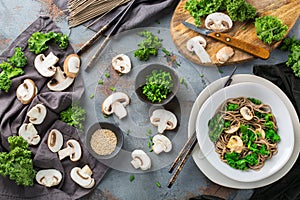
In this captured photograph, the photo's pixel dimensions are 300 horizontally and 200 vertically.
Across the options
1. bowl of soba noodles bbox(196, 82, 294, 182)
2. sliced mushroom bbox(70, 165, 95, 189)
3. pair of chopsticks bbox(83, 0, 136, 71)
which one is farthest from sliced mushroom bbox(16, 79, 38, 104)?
bowl of soba noodles bbox(196, 82, 294, 182)

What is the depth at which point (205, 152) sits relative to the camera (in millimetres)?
4297

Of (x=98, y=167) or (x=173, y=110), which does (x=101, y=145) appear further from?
(x=173, y=110)

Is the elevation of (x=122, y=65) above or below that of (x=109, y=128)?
above

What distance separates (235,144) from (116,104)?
2.97ft

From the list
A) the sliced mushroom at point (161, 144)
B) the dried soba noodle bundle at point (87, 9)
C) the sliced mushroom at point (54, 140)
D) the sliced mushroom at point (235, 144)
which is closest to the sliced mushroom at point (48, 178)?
the sliced mushroom at point (54, 140)

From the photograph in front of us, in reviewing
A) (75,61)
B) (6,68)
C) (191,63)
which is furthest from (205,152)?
(6,68)

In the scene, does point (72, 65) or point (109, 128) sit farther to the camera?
point (72, 65)

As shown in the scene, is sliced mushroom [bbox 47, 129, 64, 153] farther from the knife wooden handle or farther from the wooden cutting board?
the knife wooden handle

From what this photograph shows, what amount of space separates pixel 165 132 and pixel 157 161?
22cm

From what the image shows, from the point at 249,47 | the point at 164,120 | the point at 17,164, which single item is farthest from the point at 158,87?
the point at 17,164

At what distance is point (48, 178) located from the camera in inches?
172

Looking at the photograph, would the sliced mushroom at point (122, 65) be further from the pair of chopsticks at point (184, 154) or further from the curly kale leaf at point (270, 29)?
the curly kale leaf at point (270, 29)

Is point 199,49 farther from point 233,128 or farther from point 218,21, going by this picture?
point 233,128

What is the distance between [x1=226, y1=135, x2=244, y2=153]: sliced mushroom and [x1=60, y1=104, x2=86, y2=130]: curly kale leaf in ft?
3.54
